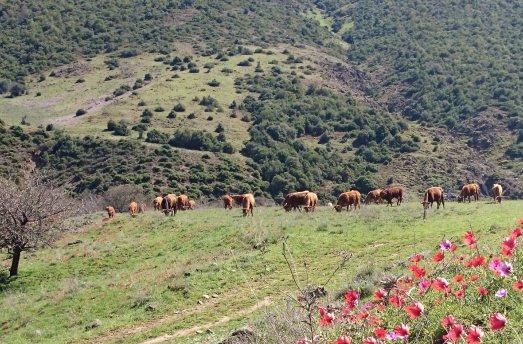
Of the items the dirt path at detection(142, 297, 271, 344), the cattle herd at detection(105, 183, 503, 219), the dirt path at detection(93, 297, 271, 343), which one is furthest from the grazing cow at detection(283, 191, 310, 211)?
the dirt path at detection(142, 297, 271, 344)

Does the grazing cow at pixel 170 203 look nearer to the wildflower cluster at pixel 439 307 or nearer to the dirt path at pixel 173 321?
the dirt path at pixel 173 321

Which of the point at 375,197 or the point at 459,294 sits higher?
the point at 459,294

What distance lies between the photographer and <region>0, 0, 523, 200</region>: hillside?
2601 inches

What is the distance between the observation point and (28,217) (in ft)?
80.5

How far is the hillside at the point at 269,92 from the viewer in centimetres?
6606

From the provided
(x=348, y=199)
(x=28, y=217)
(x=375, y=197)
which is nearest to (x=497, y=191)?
(x=375, y=197)

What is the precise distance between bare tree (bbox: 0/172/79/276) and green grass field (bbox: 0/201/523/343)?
3.58 ft

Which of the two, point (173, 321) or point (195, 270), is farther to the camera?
point (195, 270)

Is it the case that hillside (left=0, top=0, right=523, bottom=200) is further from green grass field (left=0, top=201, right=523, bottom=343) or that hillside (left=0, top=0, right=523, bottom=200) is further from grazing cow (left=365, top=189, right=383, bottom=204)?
green grass field (left=0, top=201, right=523, bottom=343)

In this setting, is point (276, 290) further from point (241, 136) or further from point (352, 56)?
point (352, 56)

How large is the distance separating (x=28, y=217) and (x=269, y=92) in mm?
69176

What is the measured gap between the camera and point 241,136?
75.9m

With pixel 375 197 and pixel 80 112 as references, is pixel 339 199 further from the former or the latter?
pixel 80 112

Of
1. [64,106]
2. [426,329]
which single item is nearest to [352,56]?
[64,106]
